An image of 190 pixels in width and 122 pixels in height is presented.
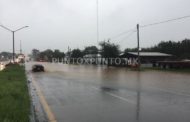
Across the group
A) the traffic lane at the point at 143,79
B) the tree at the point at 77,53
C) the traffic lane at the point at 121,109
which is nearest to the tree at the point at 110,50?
the traffic lane at the point at 143,79

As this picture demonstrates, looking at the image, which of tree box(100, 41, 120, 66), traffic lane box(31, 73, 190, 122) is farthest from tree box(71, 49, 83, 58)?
traffic lane box(31, 73, 190, 122)

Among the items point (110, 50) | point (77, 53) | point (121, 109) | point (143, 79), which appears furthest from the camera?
point (77, 53)

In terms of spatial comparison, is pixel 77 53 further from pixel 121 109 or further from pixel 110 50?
pixel 121 109

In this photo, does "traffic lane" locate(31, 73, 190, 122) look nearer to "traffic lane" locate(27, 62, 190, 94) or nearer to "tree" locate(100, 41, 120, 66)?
"traffic lane" locate(27, 62, 190, 94)

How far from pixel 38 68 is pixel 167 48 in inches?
2656

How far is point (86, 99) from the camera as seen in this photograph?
14.3m

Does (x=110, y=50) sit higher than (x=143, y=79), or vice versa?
(x=110, y=50)

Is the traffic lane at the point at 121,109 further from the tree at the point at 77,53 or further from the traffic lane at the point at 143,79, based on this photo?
the tree at the point at 77,53

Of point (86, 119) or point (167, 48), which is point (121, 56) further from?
point (86, 119)

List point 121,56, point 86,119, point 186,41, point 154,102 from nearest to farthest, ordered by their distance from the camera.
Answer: point 86,119 → point 154,102 → point 121,56 → point 186,41

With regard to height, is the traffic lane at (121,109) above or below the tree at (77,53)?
below

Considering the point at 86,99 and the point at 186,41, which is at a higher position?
the point at 186,41

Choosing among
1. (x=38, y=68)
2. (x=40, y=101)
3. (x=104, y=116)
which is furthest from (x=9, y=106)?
(x=38, y=68)

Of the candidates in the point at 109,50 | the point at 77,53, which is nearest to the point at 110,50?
the point at 109,50
